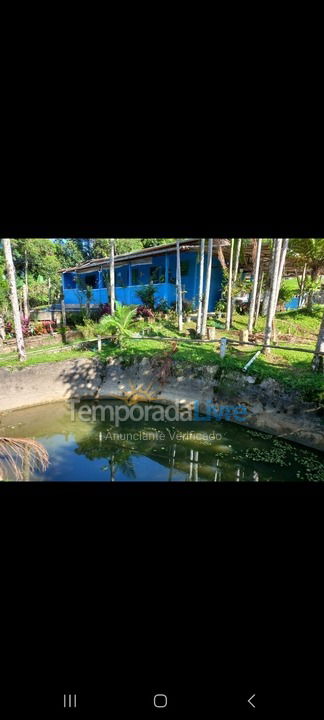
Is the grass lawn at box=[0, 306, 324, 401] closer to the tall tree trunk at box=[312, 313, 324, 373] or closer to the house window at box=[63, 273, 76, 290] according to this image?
the tall tree trunk at box=[312, 313, 324, 373]

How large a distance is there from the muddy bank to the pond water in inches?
13.9

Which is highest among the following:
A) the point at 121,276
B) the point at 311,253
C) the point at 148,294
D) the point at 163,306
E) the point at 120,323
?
the point at 311,253

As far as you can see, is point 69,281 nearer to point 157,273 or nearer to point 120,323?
point 157,273

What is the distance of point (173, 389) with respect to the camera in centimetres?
797

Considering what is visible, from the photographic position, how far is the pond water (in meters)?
5.29

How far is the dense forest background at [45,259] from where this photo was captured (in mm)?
13539

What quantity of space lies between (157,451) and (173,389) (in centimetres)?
229

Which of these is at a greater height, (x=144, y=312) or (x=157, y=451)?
(x=144, y=312)

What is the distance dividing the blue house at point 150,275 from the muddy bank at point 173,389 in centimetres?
441

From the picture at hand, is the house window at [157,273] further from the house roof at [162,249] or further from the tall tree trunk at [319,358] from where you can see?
the tall tree trunk at [319,358]

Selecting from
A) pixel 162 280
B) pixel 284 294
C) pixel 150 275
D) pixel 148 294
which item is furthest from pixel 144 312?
pixel 284 294

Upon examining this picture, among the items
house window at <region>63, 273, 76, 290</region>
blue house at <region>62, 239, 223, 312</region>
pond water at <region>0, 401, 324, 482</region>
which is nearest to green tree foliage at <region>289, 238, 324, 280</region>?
blue house at <region>62, 239, 223, 312</region>
